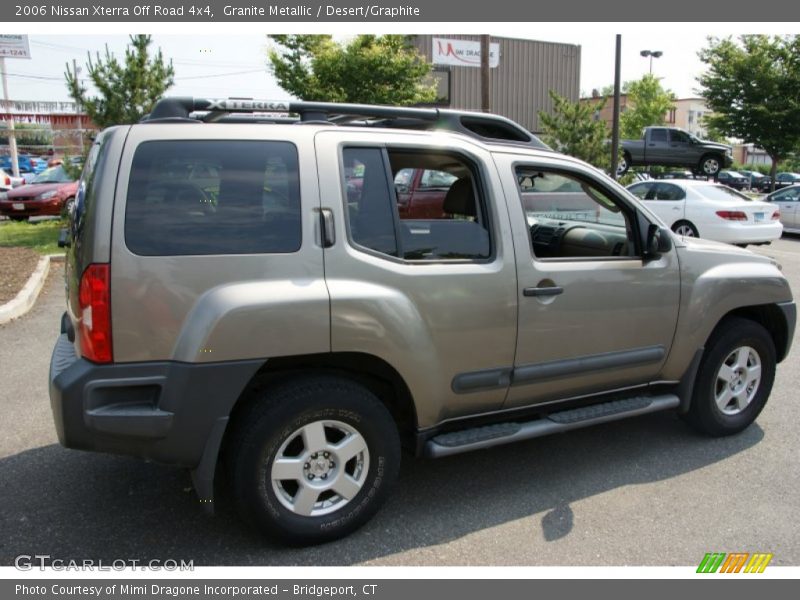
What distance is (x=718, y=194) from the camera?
1364cm

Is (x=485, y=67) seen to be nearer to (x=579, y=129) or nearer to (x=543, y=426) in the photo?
(x=579, y=129)

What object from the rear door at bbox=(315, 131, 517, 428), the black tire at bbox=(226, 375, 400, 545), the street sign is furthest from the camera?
the street sign

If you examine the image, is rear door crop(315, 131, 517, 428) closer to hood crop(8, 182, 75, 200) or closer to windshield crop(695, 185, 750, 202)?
windshield crop(695, 185, 750, 202)

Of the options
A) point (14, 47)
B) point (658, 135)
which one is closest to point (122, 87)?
point (14, 47)

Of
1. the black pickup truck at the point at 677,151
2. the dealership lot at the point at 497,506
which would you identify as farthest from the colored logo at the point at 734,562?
the black pickup truck at the point at 677,151

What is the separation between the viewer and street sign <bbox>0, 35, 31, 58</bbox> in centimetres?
1933

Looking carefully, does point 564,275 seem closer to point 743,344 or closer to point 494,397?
point 494,397

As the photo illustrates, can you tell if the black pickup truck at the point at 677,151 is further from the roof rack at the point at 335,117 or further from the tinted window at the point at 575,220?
the roof rack at the point at 335,117

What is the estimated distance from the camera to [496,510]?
11.4 feet

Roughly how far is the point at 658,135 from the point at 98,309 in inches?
1031

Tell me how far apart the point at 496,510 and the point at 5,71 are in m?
27.9

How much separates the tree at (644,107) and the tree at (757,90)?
1839cm

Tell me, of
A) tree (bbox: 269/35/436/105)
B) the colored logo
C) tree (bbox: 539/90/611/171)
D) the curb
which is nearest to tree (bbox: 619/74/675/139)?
tree (bbox: 539/90/611/171)

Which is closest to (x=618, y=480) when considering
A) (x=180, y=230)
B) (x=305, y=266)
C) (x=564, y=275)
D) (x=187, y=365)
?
(x=564, y=275)
